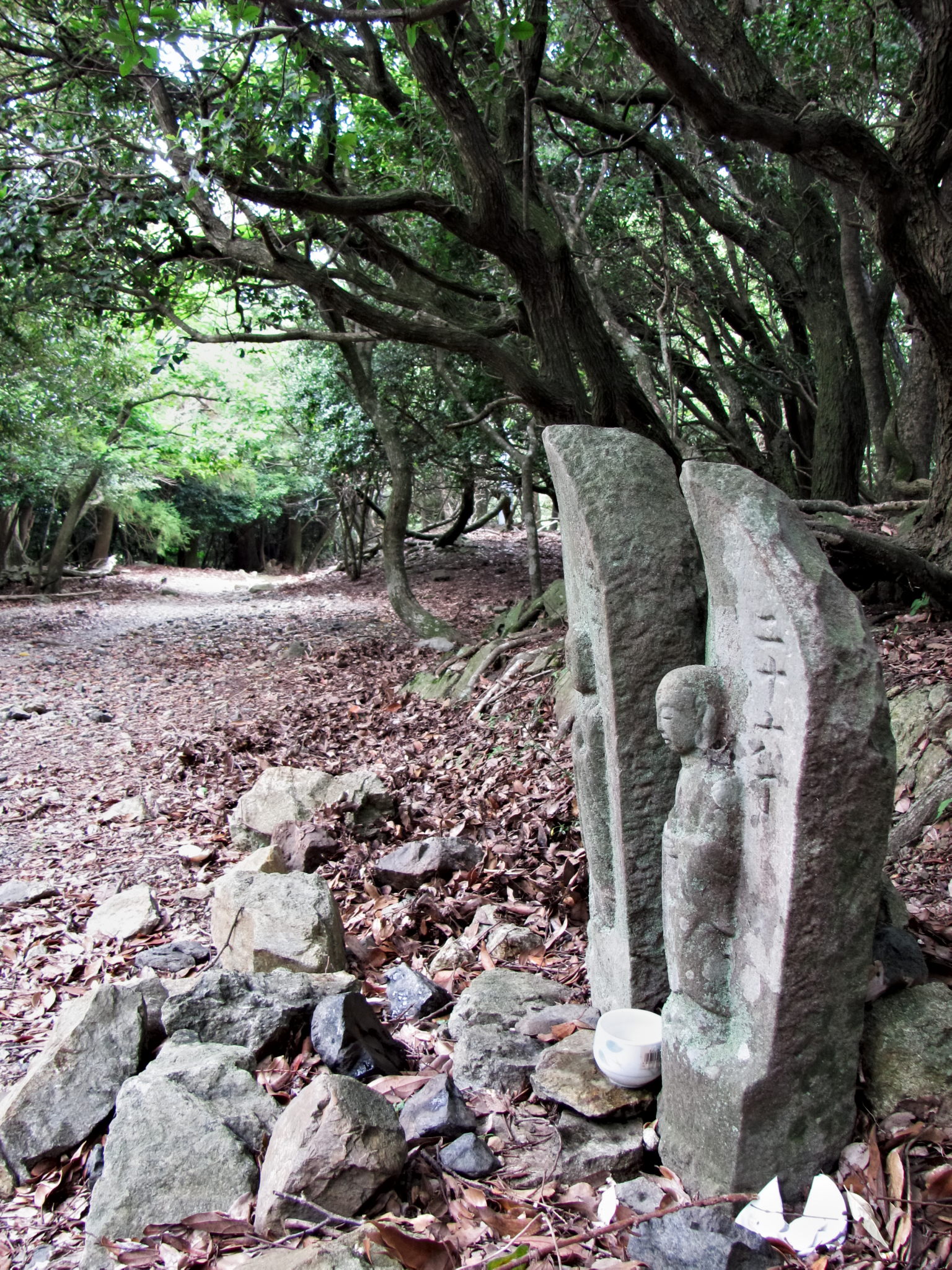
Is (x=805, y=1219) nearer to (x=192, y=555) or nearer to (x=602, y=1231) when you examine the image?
(x=602, y=1231)

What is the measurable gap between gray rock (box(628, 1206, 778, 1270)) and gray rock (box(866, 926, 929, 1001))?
0.73m

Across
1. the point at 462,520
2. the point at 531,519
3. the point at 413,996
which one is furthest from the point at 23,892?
the point at 462,520

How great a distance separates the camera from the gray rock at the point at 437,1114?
9.02 ft

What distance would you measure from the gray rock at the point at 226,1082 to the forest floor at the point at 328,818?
144mm

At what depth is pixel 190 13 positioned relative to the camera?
6684mm

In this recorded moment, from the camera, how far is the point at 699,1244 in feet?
7.23

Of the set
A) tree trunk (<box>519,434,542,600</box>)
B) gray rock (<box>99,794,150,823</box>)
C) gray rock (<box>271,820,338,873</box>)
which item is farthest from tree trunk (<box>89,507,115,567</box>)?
gray rock (<box>271,820,338,873</box>)

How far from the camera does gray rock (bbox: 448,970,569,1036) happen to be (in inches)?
131

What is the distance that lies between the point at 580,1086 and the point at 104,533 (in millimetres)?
22634

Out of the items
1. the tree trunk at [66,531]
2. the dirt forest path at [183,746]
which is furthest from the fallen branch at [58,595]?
the dirt forest path at [183,746]

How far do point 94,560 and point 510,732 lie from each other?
1810cm

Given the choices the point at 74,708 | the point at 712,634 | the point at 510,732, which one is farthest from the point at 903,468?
the point at 74,708

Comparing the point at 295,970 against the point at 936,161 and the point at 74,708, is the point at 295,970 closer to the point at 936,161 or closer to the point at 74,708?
the point at 936,161

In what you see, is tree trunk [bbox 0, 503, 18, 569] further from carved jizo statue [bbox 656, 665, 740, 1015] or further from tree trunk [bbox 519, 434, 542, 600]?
carved jizo statue [bbox 656, 665, 740, 1015]
